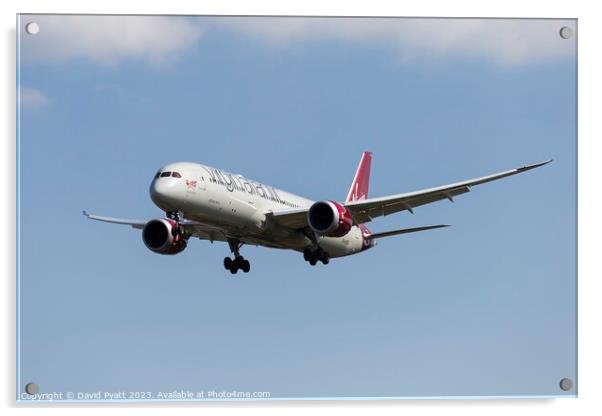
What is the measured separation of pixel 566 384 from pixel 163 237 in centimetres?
1181

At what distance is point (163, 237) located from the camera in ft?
82.4

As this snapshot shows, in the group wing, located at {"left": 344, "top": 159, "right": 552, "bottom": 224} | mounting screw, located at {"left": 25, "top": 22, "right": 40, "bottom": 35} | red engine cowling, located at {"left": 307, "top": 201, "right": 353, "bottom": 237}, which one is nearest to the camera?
mounting screw, located at {"left": 25, "top": 22, "right": 40, "bottom": 35}

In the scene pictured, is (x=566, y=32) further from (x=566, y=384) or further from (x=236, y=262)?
(x=236, y=262)

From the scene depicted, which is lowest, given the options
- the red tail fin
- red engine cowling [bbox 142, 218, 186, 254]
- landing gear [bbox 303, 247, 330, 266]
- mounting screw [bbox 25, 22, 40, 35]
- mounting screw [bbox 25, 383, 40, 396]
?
mounting screw [bbox 25, 383, 40, 396]

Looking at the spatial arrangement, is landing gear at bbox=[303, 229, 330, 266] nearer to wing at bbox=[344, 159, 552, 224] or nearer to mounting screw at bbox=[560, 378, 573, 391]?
wing at bbox=[344, 159, 552, 224]

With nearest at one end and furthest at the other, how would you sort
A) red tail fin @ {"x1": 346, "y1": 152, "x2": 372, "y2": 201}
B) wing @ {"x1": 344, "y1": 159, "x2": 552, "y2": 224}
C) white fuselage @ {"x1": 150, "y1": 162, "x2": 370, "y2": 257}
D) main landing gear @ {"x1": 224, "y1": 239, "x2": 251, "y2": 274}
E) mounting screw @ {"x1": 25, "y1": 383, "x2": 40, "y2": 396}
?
mounting screw @ {"x1": 25, "y1": 383, "x2": 40, "y2": 396}
wing @ {"x1": 344, "y1": 159, "x2": 552, "y2": 224}
white fuselage @ {"x1": 150, "y1": 162, "x2": 370, "y2": 257}
main landing gear @ {"x1": 224, "y1": 239, "x2": 251, "y2": 274}
red tail fin @ {"x1": 346, "y1": 152, "x2": 372, "y2": 201}

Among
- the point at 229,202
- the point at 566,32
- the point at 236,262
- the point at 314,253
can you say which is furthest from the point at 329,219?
the point at 566,32

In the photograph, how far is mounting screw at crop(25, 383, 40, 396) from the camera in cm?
1540

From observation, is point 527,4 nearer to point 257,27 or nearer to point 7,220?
point 257,27

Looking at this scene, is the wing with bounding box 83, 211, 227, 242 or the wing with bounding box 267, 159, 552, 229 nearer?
the wing with bounding box 267, 159, 552, 229

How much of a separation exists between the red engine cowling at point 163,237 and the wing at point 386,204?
2.33 m

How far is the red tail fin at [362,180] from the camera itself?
33134mm

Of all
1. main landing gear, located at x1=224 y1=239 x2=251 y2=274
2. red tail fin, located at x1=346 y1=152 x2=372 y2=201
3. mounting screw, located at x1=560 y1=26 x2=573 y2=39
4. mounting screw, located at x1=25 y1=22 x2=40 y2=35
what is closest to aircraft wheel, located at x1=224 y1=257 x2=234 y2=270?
main landing gear, located at x1=224 y1=239 x2=251 y2=274
